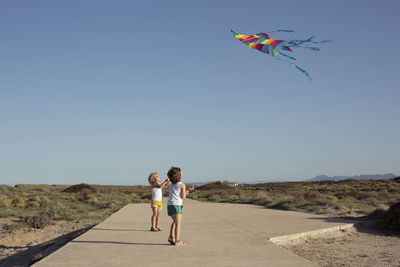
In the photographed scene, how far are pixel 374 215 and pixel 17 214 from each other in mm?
16912

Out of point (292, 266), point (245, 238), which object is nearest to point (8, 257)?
point (245, 238)

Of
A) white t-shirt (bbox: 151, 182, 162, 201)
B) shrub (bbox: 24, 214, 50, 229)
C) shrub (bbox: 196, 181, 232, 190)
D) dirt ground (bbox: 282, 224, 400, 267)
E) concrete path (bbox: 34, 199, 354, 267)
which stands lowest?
shrub (bbox: 24, 214, 50, 229)

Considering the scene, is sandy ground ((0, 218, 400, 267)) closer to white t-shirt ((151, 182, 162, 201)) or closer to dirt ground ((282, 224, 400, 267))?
dirt ground ((282, 224, 400, 267))

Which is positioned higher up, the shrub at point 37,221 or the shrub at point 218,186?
the shrub at point 218,186

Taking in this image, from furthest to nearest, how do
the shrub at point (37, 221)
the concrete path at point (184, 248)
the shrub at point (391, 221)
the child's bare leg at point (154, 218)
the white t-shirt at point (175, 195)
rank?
the shrub at point (37, 221) < the shrub at point (391, 221) < the child's bare leg at point (154, 218) < the white t-shirt at point (175, 195) < the concrete path at point (184, 248)

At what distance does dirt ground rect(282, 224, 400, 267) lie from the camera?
8.45 metres

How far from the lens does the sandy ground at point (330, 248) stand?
861cm

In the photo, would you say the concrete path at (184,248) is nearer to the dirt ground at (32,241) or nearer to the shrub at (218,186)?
the dirt ground at (32,241)

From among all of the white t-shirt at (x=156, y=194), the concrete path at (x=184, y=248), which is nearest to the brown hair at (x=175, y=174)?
the concrete path at (x=184, y=248)

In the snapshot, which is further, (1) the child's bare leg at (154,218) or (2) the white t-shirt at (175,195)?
(1) the child's bare leg at (154,218)

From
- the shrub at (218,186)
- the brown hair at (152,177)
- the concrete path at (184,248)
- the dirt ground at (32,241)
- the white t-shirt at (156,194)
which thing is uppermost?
the brown hair at (152,177)

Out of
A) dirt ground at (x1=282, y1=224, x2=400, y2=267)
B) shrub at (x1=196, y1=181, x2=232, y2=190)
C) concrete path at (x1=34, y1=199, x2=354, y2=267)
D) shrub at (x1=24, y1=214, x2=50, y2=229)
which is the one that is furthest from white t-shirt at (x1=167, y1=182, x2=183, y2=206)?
shrub at (x1=196, y1=181, x2=232, y2=190)

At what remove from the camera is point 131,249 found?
8.05 m

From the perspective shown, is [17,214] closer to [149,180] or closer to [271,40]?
[149,180]
